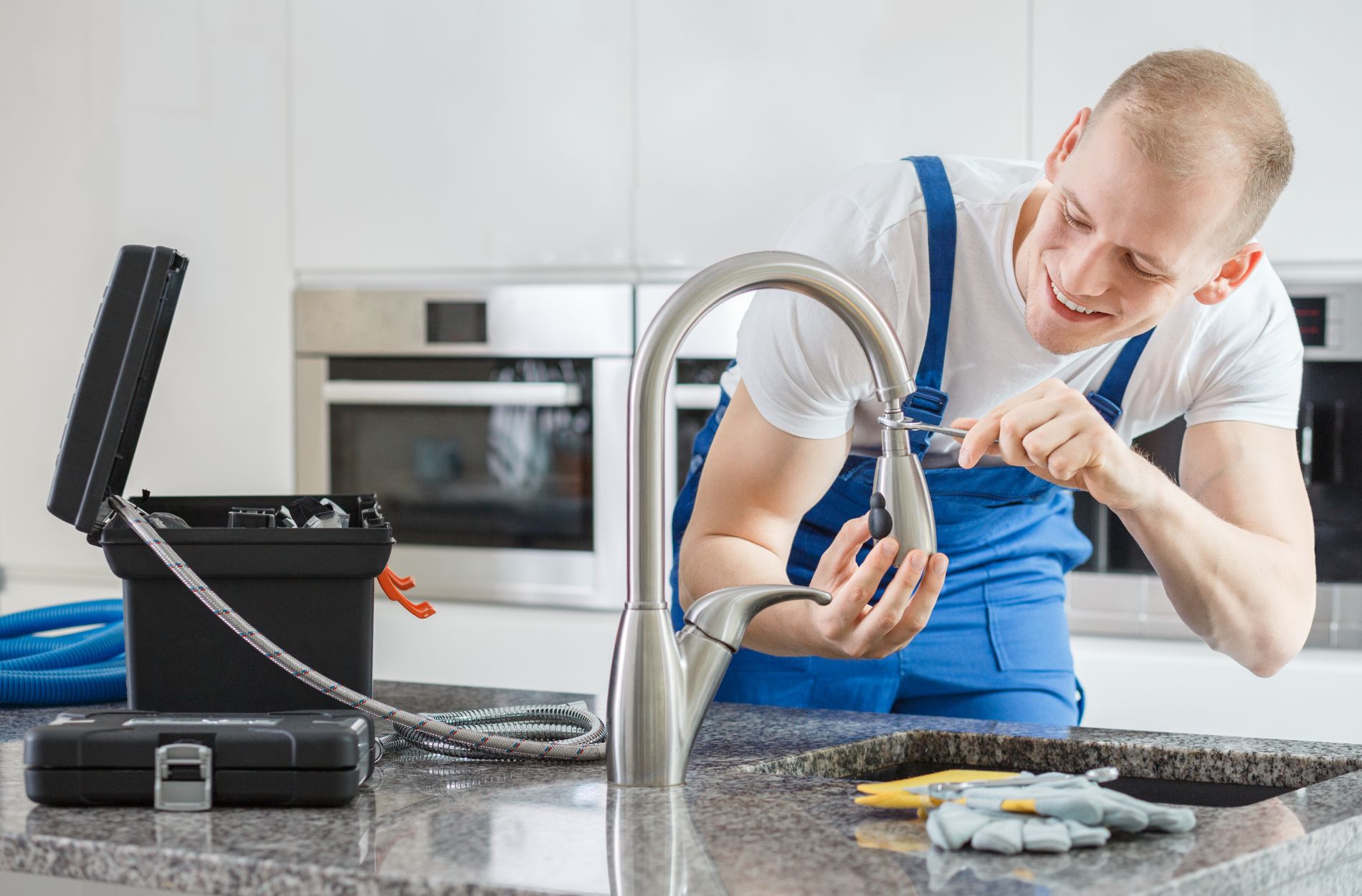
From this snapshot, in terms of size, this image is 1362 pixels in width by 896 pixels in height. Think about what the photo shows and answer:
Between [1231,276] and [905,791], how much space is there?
0.67 m

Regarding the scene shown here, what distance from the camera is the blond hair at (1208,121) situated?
1109 mm

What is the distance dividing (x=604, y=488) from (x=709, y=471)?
1079 mm

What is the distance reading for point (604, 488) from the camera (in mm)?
2434

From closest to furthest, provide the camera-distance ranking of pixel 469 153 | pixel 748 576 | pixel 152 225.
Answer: pixel 748 576, pixel 469 153, pixel 152 225

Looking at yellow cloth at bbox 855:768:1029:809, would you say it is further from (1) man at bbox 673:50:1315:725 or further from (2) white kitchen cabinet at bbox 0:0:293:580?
(2) white kitchen cabinet at bbox 0:0:293:580

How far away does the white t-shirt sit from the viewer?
4.33 ft

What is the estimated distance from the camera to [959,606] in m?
1.54

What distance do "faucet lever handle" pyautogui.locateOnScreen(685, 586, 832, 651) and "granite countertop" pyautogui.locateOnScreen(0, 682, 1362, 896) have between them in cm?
10

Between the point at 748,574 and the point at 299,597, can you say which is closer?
the point at 299,597

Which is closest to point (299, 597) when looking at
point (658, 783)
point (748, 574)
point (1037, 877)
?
point (658, 783)

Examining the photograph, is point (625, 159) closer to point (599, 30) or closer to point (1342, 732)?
point (599, 30)

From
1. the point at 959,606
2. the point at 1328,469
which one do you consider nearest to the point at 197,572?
the point at 959,606

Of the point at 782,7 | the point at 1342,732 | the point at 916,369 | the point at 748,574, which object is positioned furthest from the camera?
the point at 782,7

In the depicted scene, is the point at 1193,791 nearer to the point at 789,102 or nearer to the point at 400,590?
the point at 400,590
